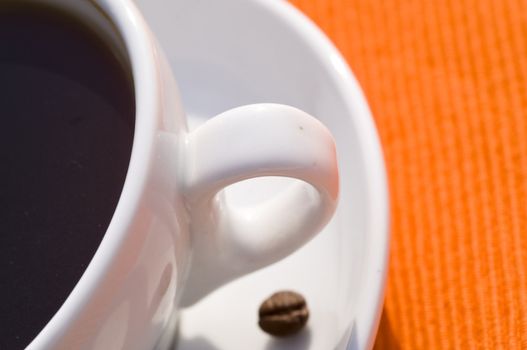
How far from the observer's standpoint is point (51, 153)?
1.74ft

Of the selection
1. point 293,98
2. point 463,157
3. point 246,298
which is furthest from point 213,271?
point 463,157

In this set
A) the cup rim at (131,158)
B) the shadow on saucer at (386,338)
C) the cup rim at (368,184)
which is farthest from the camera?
the shadow on saucer at (386,338)

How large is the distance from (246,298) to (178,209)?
0.55ft

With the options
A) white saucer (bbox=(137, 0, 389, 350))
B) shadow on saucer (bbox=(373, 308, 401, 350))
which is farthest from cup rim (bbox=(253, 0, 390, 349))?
shadow on saucer (bbox=(373, 308, 401, 350))

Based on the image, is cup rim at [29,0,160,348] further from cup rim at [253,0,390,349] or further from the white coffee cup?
cup rim at [253,0,390,349]

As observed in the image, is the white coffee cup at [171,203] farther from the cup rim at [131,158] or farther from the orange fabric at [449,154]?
the orange fabric at [449,154]

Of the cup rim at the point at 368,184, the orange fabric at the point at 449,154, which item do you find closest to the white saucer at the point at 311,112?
the cup rim at the point at 368,184

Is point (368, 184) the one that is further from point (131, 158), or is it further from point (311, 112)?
point (131, 158)

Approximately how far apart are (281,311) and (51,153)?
0.19 meters

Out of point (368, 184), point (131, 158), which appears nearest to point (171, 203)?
point (131, 158)

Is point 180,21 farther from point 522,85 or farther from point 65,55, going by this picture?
point 522,85

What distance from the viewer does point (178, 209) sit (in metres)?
0.48

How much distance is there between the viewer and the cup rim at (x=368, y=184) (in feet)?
1.78

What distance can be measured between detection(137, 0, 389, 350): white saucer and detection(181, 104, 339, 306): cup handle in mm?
63
